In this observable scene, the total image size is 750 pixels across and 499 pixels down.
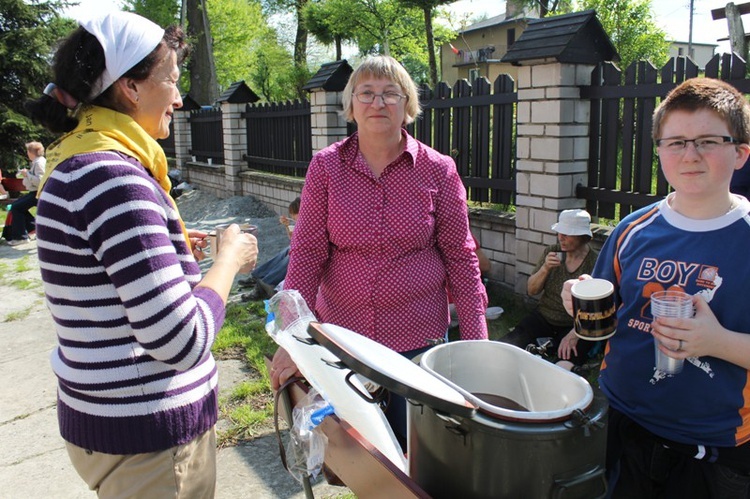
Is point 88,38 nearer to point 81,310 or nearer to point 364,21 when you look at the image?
point 81,310

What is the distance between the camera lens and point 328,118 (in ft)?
30.4

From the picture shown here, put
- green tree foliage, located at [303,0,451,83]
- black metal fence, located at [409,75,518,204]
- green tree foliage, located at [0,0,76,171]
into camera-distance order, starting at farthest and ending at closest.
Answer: green tree foliage, located at [303,0,451,83] → green tree foliage, located at [0,0,76,171] → black metal fence, located at [409,75,518,204]

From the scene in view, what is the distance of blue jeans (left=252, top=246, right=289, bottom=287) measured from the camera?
643 centimetres

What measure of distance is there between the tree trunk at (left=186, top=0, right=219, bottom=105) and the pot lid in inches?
1009

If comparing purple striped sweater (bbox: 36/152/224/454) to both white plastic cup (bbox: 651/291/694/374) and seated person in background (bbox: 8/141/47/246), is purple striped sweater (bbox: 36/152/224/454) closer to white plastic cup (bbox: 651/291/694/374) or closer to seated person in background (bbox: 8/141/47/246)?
white plastic cup (bbox: 651/291/694/374)

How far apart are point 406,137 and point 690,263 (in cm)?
117

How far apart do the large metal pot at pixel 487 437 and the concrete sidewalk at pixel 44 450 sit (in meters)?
1.99

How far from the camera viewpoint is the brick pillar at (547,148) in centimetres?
538

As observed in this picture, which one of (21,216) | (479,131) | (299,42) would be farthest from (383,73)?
(299,42)

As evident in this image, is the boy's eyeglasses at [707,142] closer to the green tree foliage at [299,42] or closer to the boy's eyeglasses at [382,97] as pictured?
the boy's eyeglasses at [382,97]

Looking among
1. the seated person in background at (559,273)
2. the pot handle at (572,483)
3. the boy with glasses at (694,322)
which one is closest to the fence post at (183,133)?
the seated person in background at (559,273)

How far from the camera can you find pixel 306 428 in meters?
1.74

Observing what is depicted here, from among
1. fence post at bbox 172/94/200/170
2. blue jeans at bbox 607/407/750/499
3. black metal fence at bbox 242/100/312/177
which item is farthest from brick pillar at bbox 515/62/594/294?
fence post at bbox 172/94/200/170

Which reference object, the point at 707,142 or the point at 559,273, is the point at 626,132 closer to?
the point at 559,273
